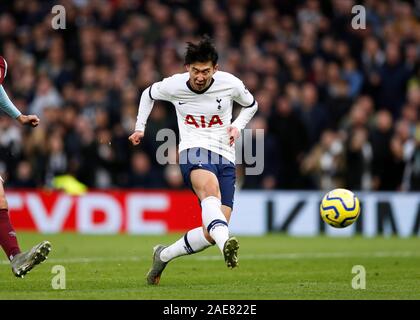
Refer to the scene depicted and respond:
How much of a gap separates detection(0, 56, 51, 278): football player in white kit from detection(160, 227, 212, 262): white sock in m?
1.29

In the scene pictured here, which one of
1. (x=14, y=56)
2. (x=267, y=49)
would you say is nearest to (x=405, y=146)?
(x=267, y=49)

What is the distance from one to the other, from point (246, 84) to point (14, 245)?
10775mm

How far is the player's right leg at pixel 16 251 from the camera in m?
9.69

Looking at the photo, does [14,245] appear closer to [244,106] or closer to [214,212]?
[214,212]

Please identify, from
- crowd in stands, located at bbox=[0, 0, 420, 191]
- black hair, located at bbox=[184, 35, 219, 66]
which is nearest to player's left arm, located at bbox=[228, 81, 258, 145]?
black hair, located at bbox=[184, 35, 219, 66]

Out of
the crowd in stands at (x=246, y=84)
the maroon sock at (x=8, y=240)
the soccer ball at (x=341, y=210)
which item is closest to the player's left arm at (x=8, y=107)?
the maroon sock at (x=8, y=240)

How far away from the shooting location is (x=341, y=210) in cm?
1152

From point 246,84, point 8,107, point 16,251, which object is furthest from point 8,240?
point 246,84

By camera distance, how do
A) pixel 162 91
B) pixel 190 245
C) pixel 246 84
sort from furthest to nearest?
→ pixel 246 84, pixel 162 91, pixel 190 245

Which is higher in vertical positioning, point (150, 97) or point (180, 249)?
point (150, 97)

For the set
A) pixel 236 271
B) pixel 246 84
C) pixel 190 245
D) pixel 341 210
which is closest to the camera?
pixel 190 245

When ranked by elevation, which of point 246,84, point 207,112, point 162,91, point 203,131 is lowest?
point 203,131

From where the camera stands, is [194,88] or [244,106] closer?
[194,88]

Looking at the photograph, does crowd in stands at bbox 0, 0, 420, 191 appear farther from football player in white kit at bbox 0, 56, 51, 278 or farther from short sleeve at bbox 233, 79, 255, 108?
football player in white kit at bbox 0, 56, 51, 278
